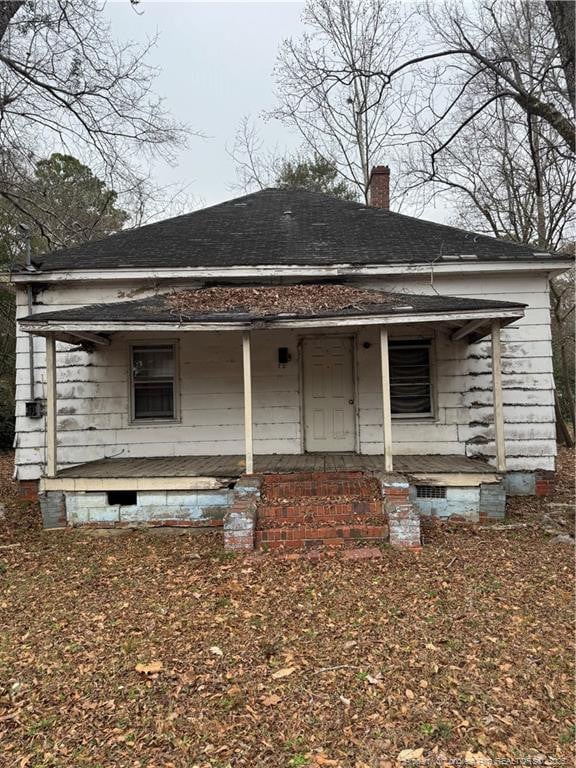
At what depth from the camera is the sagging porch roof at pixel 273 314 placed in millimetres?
6129

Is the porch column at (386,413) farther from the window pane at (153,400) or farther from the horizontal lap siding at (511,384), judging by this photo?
the window pane at (153,400)

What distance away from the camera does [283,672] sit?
3.10m

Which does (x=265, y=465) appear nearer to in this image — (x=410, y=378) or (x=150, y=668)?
(x=410, y=378)

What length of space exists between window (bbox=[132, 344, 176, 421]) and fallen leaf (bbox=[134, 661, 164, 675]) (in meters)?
5.21

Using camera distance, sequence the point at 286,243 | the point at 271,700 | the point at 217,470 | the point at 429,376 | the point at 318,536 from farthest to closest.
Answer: the point at 286,243, the point at 429,376, the point at 217,470, the point at 318,536, the point at 271,700

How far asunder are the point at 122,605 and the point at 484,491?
4.65 m

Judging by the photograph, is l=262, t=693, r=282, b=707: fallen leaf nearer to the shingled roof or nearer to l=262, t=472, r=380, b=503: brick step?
l=262, t=472, r=380, b=503: brick step

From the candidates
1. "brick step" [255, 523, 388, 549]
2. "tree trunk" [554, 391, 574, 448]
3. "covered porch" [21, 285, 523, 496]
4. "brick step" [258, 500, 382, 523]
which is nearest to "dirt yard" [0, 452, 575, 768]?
"brick step" [255, 523, 388, 549]

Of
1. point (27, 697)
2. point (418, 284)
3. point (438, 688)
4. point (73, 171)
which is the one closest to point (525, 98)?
point (418, 284)

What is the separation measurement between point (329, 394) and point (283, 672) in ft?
17.8

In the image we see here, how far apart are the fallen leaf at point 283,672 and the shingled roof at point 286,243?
245 inches

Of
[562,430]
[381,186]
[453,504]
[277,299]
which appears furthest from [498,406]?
[562,430]

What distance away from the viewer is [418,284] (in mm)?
8117

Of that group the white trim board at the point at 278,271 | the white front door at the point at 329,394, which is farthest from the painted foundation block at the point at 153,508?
the white trim board at the point at 278,271
